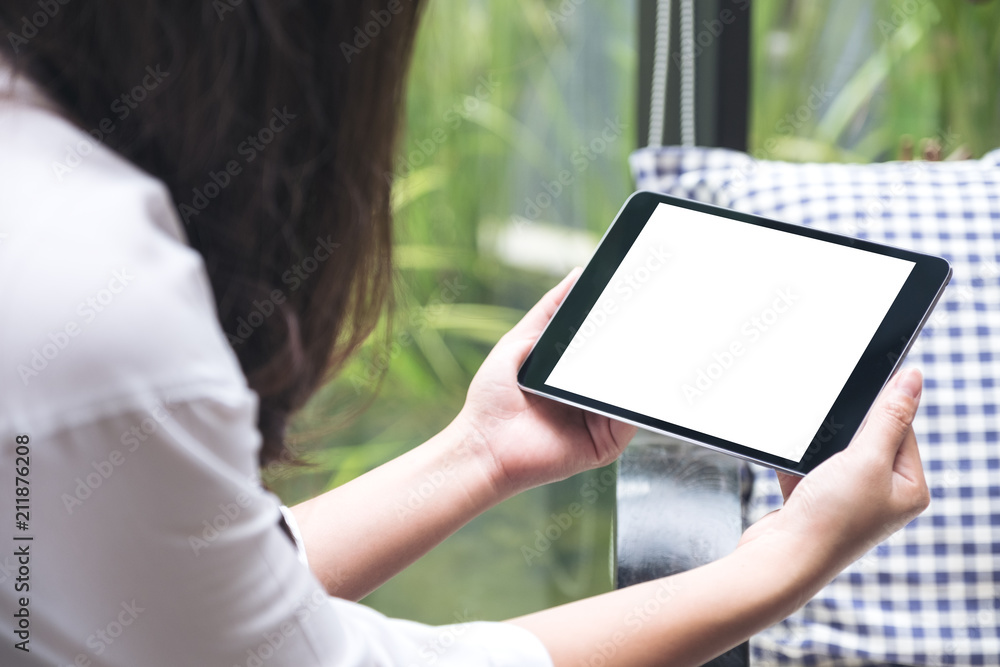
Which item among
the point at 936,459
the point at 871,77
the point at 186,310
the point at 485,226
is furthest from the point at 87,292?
the point at 871,77

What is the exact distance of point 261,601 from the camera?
39cm

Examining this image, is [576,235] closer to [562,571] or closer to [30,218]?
[562,571]

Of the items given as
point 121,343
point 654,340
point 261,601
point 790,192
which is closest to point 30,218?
point 121,343

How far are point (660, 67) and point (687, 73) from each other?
0.04m

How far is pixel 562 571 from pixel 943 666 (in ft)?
2.45

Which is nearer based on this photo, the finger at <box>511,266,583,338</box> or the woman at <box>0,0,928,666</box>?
the woman at <box>0,0,928,666</box>

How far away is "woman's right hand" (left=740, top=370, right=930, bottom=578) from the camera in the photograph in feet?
1.84

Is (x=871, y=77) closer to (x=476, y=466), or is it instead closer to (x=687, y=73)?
(x=687, y=73)

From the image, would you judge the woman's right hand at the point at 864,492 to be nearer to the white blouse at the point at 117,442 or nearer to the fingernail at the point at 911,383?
the fingernail at the point at 911,383

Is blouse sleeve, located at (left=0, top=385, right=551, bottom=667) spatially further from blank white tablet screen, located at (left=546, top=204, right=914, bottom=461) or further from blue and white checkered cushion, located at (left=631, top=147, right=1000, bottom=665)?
blue and white checkered cushion, located at (left=631, top=147, right=1000, bottom=665)

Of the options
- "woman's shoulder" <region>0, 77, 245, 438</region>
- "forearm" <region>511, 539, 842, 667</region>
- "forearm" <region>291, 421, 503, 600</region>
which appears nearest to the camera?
"woman's shoulder" <region>0, 77, 245, 438</region>

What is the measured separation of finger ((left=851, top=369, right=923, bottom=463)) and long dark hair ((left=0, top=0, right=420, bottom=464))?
357 millimetres

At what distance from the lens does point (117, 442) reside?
34 cm

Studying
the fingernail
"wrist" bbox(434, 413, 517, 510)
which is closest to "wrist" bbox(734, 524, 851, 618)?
the fingernail
